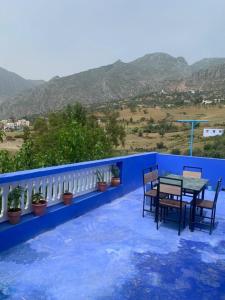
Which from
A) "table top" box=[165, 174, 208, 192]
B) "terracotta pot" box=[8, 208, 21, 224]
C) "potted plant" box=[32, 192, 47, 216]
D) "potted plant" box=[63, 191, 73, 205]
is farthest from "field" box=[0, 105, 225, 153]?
"terracotta pot" box=[8, 208, 21, 224]

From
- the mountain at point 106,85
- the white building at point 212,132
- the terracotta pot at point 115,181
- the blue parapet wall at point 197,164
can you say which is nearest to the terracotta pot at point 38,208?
the terracotta pot at point 115,181

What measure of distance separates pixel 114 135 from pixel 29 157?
10.7 meters

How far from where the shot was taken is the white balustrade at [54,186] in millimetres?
4020

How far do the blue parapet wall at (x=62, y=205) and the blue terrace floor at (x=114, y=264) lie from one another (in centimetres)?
12

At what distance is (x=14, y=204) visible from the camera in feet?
13.6

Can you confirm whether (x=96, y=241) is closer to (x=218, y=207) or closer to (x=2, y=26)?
(x=218, y=207)

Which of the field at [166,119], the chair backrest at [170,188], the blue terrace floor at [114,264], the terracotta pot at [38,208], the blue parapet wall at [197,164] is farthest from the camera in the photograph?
the field at [166,119]

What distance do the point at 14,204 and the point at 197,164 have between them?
5325 mm

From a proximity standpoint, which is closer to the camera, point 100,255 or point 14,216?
point 100,255

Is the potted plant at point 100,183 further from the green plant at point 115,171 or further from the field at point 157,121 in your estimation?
the field at point 157,121

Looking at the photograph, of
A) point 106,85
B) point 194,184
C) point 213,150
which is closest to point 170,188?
point 194,184

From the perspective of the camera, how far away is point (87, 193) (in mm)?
5820

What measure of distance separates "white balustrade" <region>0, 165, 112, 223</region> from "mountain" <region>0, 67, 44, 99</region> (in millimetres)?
136677

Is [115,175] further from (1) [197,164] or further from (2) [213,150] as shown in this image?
(2) [213,150]
